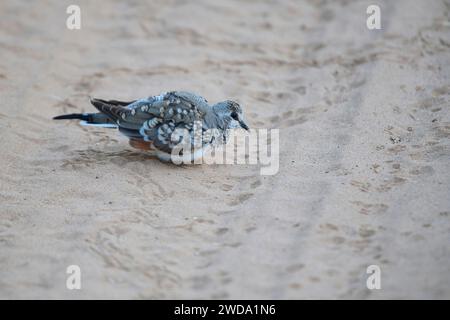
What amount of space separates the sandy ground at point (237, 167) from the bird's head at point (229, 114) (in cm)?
48

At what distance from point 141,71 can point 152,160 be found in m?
2.26

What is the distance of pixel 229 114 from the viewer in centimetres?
656

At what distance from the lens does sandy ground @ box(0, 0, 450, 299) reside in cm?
466

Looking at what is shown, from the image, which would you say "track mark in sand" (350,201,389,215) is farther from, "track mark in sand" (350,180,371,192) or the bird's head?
the bird's head

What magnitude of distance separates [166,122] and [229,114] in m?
0.67

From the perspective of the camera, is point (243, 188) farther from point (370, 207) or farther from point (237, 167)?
point (370, 207)

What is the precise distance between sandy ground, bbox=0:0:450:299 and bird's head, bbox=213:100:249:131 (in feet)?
1.56

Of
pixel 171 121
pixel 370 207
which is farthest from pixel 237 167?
pixel 370 207

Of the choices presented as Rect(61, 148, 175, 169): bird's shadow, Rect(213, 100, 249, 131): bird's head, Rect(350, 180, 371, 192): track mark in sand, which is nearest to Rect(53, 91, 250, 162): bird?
Rect(213, 100, 249, 131): bird's head

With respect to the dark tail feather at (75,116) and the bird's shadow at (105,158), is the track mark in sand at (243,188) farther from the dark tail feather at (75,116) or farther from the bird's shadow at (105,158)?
the dark tail feather at (75,116)

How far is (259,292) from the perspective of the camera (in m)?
4.45

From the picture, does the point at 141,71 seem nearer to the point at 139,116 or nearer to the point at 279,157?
the point at 139,116

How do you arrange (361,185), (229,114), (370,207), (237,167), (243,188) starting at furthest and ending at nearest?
(229,114)
(237,167)
(243,188)
(361,185)
(370,207)

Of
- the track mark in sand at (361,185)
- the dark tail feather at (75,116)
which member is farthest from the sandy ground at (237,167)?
the dark tail feather at (75,116)
